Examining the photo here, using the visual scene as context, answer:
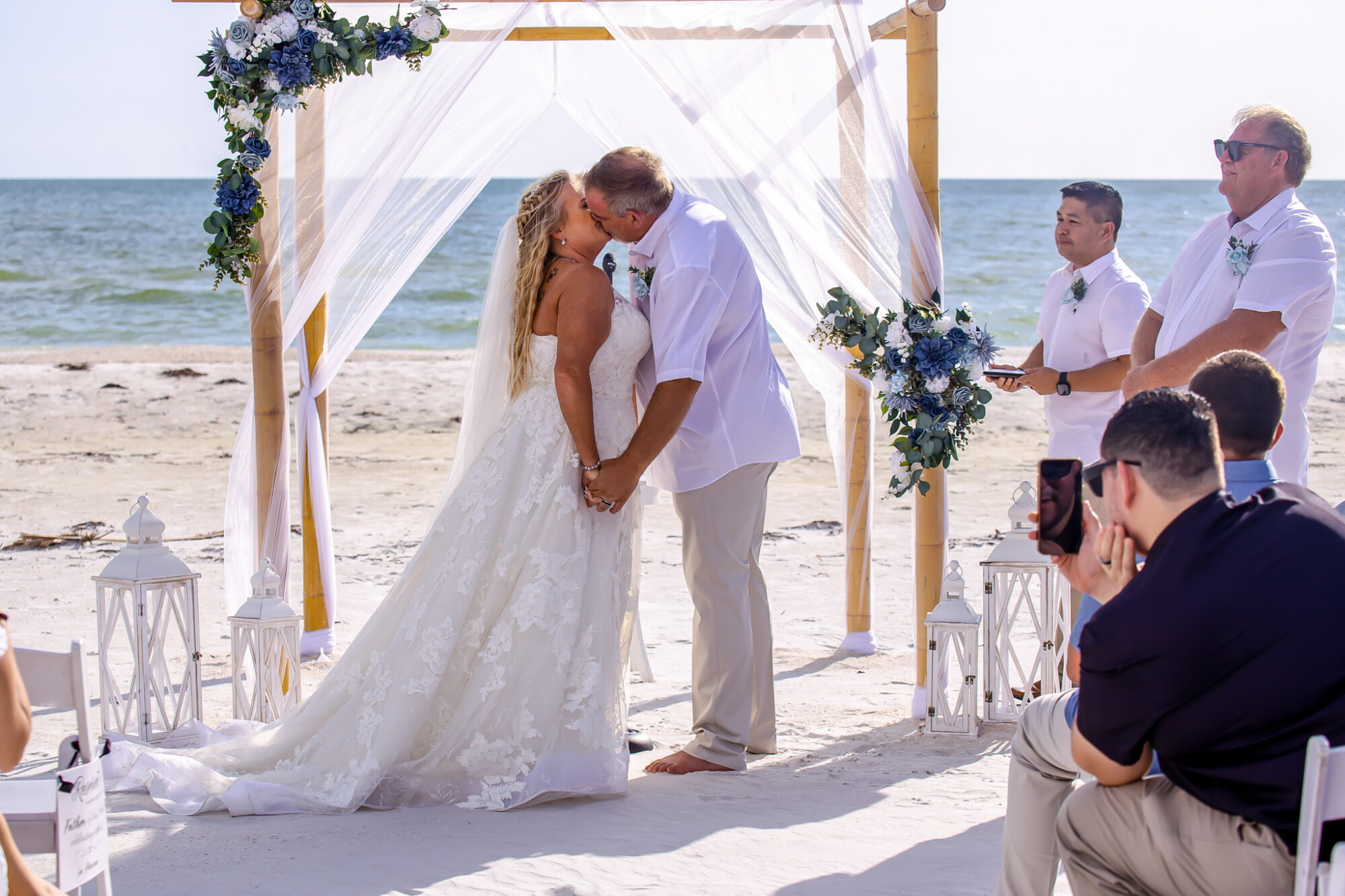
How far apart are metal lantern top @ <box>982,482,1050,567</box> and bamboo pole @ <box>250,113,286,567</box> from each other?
256cm

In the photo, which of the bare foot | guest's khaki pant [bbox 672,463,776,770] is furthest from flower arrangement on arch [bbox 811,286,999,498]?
the bare foot

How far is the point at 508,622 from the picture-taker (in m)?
3.32

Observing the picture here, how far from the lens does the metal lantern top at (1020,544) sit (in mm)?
3902

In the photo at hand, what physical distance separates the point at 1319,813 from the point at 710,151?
3309 millimetres

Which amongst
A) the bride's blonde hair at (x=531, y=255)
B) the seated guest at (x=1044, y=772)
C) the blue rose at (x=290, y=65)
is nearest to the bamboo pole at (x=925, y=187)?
the bride's blonde hair at (x=531, y=255)

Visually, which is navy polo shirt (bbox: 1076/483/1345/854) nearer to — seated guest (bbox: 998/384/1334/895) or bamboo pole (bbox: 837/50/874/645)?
seated guest (bbox: 998/384/1334/895)

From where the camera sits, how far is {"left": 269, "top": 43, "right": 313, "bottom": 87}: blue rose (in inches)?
156

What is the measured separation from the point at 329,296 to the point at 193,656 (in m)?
1.52

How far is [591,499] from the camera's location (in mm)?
3406

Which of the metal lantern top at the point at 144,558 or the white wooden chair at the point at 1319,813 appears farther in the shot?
the metal lantern top at the point at 144,558

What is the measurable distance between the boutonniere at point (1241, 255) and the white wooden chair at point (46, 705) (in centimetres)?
307

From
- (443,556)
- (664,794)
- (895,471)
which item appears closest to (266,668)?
(443,556)

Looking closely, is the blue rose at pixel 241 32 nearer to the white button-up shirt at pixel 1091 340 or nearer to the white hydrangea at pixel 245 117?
the white hydrangea at pixel 245 117

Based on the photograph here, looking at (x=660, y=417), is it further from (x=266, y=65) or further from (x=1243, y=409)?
(x=266, y=65)
